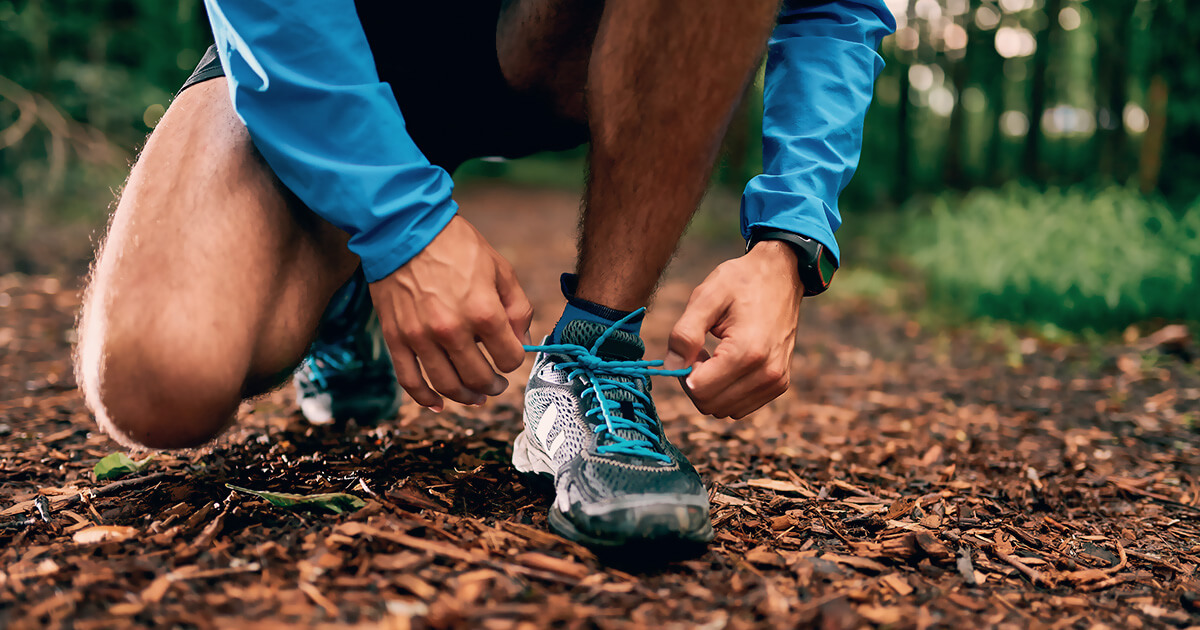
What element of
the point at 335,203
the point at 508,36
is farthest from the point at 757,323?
the point at 508,36

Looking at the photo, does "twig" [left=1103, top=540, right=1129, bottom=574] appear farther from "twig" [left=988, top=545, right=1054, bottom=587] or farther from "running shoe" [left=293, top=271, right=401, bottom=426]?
"running shoe" [left=293, top=271, right=401, bottom=426]

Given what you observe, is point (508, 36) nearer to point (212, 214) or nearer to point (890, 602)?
point (212, 214)

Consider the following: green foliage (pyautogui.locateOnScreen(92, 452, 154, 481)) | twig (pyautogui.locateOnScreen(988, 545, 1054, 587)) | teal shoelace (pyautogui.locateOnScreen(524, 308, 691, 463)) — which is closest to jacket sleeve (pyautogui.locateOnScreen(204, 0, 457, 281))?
teal shoelace (pyautogui.locateOnScreen(524, 308, 691, 463))

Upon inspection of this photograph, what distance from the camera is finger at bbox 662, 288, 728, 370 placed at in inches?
45.4

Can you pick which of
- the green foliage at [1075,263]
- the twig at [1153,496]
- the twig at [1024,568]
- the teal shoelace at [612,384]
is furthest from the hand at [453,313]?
the green foliage at [1075,263]

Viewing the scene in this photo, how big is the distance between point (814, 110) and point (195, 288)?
3.91 ft

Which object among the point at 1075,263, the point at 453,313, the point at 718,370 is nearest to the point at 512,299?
the point at 453,313

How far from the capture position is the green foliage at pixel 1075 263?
3.48 m

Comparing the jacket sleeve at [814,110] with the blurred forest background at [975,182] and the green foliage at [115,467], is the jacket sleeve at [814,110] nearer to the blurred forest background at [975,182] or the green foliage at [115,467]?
the blurred forest background at [975,182]

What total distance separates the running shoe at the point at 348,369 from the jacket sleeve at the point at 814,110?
1084 mm

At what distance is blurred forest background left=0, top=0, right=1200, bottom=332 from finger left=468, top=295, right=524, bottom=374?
628mm

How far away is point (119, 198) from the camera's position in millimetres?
1420

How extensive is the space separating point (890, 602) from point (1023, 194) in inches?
242

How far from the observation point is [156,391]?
1210 mm
